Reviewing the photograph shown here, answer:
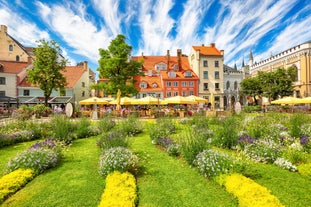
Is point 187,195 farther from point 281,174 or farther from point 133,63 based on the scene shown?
point 133,63

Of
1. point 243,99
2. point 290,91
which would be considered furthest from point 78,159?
point 243,99

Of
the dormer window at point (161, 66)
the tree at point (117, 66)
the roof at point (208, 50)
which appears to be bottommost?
the tree at point (117, 66)

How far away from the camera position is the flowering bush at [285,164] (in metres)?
5.66

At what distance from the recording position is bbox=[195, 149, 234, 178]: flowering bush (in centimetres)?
495

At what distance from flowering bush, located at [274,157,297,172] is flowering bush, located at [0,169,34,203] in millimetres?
7776

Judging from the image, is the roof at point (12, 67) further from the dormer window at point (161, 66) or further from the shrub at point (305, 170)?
the shrub at point (305, 170)

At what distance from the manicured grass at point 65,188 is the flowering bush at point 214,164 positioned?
2.90m

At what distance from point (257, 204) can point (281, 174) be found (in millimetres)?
2721

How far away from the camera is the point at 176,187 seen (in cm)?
482

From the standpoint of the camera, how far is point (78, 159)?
279 inches

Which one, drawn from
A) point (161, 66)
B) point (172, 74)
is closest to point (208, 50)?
point (172, 74)

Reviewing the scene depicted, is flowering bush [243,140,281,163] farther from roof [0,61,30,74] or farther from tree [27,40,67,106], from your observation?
roof [0,61,30,74]

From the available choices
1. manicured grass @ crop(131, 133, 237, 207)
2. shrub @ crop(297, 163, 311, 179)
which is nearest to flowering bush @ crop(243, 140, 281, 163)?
shrub @ crop(297, 163, 311, 179)

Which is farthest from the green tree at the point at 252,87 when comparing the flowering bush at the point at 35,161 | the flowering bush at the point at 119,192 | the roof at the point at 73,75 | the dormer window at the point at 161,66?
the flowering bush at the point at 35,161
